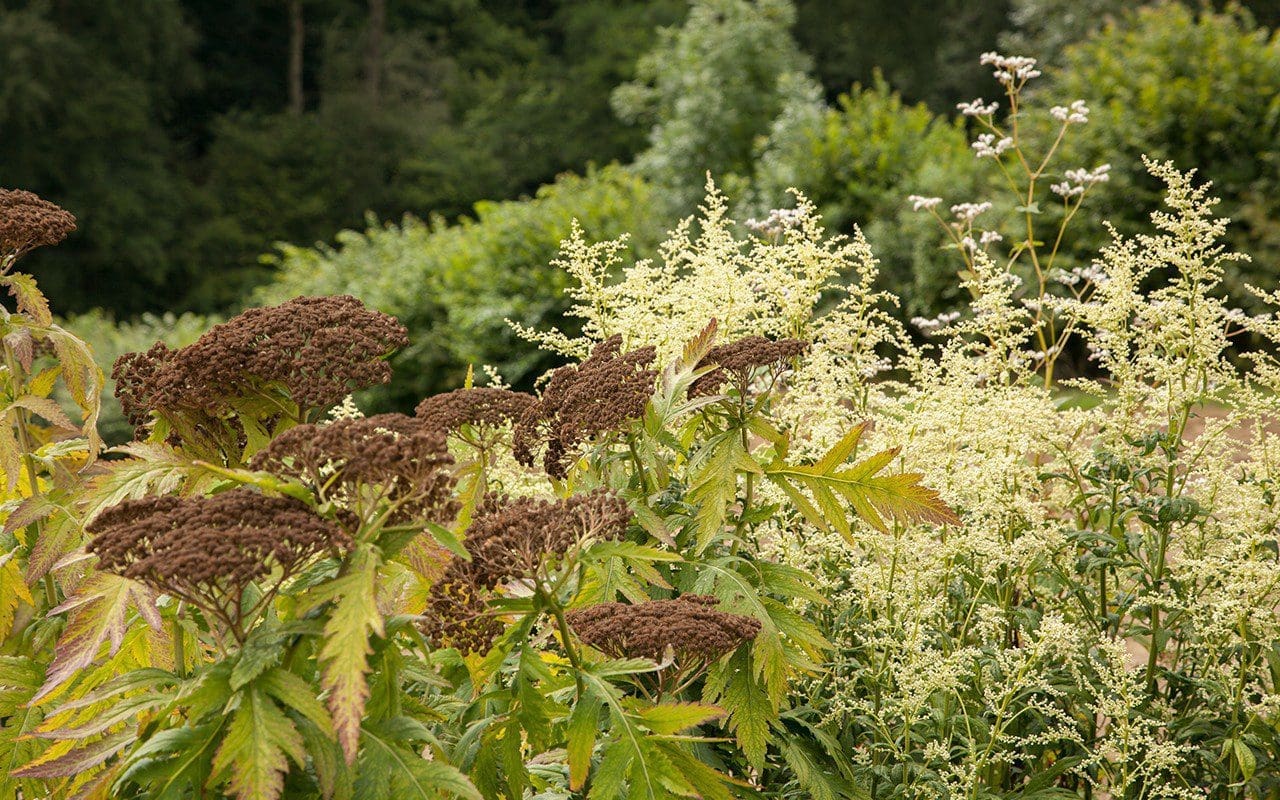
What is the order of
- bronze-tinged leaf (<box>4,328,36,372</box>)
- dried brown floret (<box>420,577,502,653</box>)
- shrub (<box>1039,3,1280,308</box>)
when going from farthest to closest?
shrub (<box>1039,3,1280,308</box>) < bronze-tinged leaf (<box>4,328,36,372</box>) < dried brown floret (<box>420,577,502,653</box>)

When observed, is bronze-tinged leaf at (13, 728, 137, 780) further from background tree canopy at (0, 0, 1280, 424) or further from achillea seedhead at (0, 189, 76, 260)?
background tree canopy at (0, 0, 1280, 424)

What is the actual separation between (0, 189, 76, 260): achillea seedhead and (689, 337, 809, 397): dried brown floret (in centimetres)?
Result: 126

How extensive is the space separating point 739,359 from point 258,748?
111 cm

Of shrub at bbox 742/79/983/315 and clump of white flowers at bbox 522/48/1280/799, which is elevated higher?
clump of white flowers at bbox 522/48/1280/799

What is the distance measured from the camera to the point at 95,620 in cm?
184

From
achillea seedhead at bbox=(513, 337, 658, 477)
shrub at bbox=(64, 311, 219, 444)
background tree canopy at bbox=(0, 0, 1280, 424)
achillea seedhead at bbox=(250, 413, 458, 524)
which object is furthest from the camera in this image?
shrub at bbox=(64, 311, 219, 444)

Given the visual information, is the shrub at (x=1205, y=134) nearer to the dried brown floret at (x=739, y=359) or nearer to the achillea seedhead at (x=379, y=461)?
the dried brown floret at (x=739, y=359)

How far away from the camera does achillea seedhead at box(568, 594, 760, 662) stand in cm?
183

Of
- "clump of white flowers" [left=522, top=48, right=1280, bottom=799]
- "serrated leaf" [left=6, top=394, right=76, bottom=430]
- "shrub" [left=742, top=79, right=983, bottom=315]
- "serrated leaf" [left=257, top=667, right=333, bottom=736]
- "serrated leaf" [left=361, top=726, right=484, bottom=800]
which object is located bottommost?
"shrub" [left=742, top=79, right=983, bottom=315]

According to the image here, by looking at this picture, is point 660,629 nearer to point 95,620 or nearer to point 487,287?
point 95,620

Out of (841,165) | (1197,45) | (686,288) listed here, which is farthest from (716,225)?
(1197,45)

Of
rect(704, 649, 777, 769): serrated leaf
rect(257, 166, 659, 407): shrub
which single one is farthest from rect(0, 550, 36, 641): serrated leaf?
rect(257, 166, 659, 407): shrub

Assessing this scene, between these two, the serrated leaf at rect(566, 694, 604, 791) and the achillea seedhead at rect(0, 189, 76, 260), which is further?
the achillea seedhead at rect(0, 189, 76, 260)

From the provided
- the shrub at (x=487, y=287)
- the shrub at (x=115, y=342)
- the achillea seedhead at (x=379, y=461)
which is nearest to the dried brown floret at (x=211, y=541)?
the achillea seedhead at (x=379, y=461)
